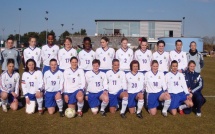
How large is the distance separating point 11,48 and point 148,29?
57416 millimetres

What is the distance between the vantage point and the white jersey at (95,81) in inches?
255

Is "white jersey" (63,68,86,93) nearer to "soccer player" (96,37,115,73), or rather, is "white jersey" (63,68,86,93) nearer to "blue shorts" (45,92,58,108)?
"blue shorts" (45,92,58,108)

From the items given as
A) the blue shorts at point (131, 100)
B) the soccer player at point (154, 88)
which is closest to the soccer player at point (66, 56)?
the blue shorts at point (131, 100)

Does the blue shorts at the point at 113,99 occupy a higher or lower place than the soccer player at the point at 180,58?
lower

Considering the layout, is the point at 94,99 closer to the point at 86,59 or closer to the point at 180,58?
the point at 86,59

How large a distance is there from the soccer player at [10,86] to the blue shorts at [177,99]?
3.60 meters

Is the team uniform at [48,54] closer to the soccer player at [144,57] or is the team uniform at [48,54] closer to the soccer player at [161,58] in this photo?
the soccer player at [144,57]

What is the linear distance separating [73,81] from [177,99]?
7.92ft

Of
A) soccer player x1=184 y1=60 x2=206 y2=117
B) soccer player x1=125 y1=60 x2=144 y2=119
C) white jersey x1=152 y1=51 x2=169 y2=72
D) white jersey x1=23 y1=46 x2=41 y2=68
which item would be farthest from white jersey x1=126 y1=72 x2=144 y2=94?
white jersey x1=23 y1=46 x2=41 y2=68

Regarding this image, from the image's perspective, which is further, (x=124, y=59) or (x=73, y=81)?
(x=124, y=59)

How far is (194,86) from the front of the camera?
661 cm

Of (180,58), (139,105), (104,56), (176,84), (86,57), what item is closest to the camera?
(139,105)

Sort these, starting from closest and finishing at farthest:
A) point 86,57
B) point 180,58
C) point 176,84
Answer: point 176,84
point 86,57
point 180,58

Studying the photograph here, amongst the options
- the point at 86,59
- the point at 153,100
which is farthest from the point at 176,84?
the point at 86,59
